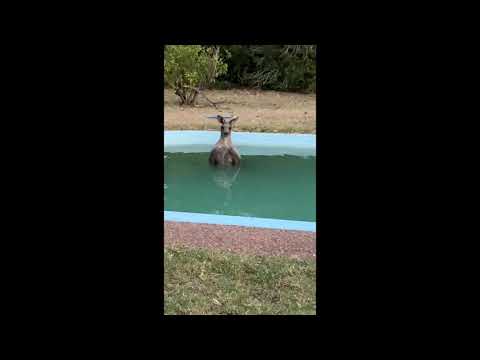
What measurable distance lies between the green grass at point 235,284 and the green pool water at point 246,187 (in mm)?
2409

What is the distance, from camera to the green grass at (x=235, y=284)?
349 centimetres

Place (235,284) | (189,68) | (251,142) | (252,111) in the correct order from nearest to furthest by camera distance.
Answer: (235,284)
(251,142)
(189,68)
(252,111)

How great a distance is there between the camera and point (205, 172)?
8797 millimetres

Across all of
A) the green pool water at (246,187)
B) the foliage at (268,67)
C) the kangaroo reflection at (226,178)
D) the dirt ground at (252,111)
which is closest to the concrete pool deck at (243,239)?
the green pool water at (246,187)

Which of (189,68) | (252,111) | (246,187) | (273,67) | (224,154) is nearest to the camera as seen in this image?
(246,187)

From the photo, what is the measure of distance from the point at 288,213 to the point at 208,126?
→ 473 cm

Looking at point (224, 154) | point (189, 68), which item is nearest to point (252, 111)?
point (189, 68)

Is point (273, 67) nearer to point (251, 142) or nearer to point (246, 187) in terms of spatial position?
point (251, 142)

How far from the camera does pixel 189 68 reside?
42.7ft

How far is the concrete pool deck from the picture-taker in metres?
4.59

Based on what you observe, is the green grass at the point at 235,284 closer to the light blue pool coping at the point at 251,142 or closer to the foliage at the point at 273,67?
the light blue pool coping at the point at 251,142

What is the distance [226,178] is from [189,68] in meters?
5.24
